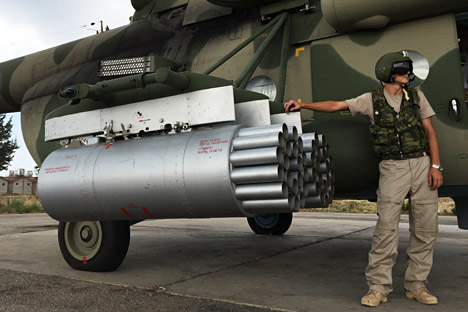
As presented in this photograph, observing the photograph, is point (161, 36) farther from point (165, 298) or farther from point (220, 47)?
point (165, 298)

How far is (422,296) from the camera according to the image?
2895 millimetres

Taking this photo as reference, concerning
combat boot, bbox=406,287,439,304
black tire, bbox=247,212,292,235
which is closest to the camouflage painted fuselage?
combat boot, bbox=406,287,439,304

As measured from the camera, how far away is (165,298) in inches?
122

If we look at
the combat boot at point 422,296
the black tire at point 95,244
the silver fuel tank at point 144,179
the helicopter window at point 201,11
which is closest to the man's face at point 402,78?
the silver fuel tank at point 144,179

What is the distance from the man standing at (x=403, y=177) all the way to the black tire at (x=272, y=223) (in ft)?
13.0

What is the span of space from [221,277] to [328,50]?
2.55 metres

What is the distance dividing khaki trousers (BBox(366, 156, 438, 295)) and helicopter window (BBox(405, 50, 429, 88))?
1.05m

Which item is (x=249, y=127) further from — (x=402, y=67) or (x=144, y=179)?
(x=402, y=67)

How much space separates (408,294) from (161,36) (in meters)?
4.57

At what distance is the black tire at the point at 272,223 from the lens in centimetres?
702

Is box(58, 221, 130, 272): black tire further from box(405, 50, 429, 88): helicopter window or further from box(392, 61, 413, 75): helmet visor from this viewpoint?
box(405, 50, 429, 88): helicopter window

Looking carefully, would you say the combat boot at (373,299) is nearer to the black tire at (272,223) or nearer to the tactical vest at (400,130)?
the tactical vest at (400,130)

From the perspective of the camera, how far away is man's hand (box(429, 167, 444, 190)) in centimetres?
297

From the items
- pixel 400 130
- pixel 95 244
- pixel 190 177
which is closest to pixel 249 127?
pixel 190 177
